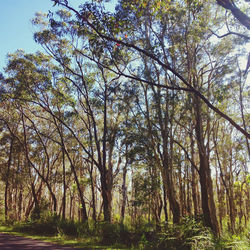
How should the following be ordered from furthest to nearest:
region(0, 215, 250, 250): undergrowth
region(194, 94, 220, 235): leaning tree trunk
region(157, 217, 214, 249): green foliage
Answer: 1. region(194, 94, 220, 235): leaning tree trunk
2. region(157, 217, 214, 249): green foliage
3. region(0, 215, 250, 250): undergrowth

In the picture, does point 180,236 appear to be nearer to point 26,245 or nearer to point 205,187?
point 205,187

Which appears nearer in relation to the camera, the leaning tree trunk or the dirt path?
the dirt path

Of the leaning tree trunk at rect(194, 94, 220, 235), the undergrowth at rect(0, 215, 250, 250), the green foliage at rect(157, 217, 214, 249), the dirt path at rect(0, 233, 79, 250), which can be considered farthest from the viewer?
the leaning tree trunk at rect(194, 94, 220, 235)

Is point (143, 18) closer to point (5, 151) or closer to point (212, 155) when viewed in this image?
point (212, 155)

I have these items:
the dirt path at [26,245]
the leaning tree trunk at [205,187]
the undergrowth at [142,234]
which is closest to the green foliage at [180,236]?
the undergrowth at [142,234]

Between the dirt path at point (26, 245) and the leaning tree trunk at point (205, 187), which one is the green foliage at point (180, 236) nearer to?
the leaning tree trunk at point (205, 187)

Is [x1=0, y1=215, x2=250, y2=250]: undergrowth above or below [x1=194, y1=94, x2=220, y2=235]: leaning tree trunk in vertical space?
below

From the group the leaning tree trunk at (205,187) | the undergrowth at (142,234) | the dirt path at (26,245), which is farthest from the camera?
the leaning tree trunk at (205,187)

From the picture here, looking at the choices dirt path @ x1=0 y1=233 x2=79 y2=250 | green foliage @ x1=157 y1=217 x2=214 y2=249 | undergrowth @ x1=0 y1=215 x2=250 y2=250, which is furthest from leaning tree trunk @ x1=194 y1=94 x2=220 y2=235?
dirt path @ x1=0 y1=233 x2=79 y2=250

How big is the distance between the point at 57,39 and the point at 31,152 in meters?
12.9

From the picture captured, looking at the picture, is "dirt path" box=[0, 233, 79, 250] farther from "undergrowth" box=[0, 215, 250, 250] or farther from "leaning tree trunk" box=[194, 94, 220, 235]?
"leaning tree trunk" box=[194, 94, 220, 235]

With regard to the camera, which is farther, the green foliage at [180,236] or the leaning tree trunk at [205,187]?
the leaning tree trunk at [205,187]

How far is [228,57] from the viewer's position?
13.7 metres

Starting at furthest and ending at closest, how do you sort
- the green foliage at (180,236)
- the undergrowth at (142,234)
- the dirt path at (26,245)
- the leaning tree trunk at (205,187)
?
the leaning tree trunk at (205,187) → the green foliage at (180,236) → the undergrowth at (142,234) → the dirt path at (26,245)
